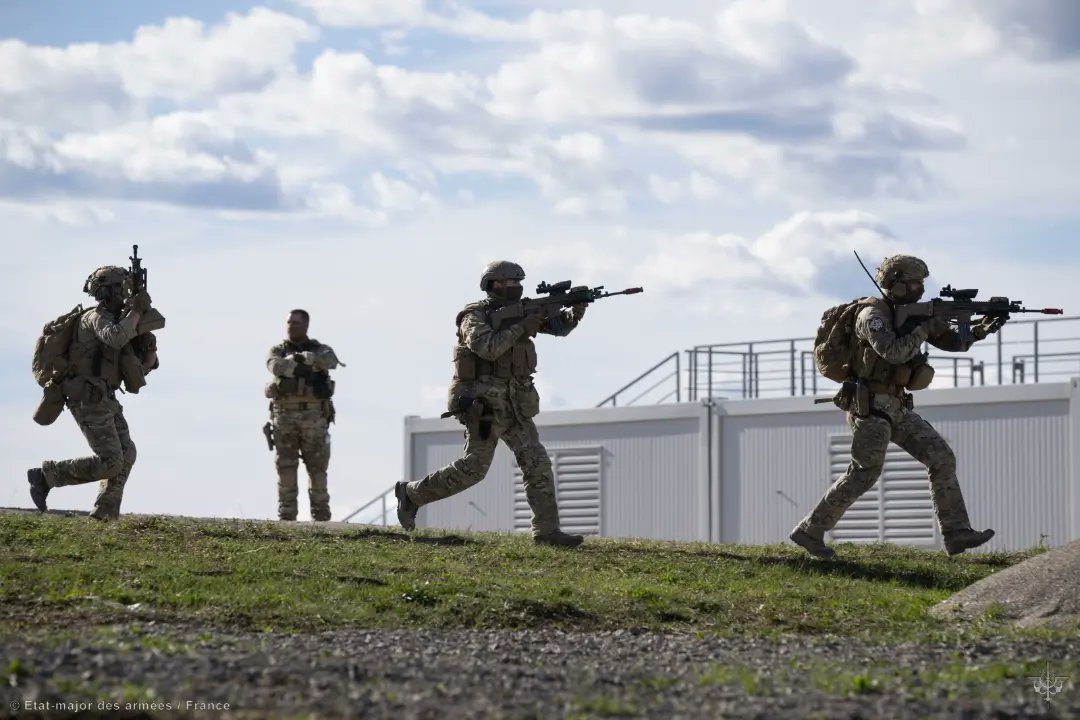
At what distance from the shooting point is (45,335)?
15.5 meters

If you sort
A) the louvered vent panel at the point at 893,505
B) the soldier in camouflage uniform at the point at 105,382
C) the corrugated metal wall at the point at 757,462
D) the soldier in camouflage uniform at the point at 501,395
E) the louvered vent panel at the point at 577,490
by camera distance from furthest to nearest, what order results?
1. the louvered vent panel at the point at 577,490
2. the louvered vent panel at the point at 893,505
3. the corrugated metal wall at the point at 757,462
4. the soldier in camouflage uniform at the point at 105,382
5. the soldier in camouflage uniform at the point at 501,395

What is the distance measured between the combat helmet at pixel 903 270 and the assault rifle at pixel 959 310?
0.21 meters

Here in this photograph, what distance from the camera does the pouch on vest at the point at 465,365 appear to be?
15102mm

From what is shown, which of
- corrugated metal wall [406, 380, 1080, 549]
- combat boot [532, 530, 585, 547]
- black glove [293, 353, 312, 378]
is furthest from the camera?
corrugated metal wall [406, 380, 1080, 549]

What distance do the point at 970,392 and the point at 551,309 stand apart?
10874 millimetres

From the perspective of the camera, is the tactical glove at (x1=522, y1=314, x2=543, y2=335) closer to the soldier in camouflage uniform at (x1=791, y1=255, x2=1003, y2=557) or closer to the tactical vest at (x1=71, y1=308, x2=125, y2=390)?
the soldier in camouflage uniform at (x1=791, y1=255, x2=1003, y2=557)

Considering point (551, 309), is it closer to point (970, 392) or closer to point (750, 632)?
point (750, 632)

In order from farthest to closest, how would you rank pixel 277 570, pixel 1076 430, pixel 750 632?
pixel 1076 430
pixel 277 570
pixel 750 632

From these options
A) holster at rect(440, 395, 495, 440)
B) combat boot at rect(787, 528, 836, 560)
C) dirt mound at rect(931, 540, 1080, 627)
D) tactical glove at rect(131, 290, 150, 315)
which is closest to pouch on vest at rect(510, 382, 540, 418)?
holster at rect(440, 395, 495, 440)

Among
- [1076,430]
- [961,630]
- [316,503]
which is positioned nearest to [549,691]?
[961,630]

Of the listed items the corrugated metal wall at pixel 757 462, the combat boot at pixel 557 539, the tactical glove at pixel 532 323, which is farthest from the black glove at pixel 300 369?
the corrugated metal wall at pixel 757 462

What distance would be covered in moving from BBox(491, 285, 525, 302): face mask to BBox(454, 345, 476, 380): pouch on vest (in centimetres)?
53

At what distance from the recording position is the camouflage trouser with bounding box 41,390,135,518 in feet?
49.9

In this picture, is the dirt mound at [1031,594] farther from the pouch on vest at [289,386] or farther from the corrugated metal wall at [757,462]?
the corrugated metal wall at [757,462]
